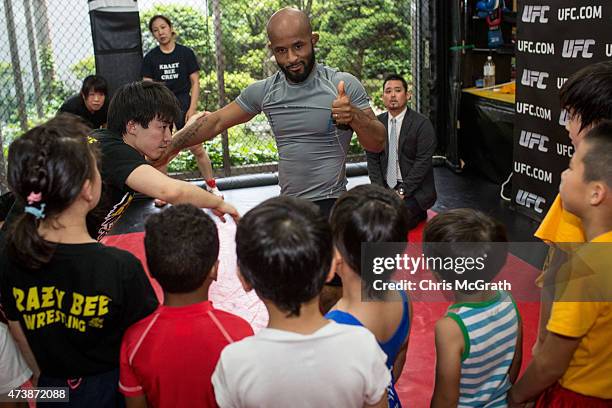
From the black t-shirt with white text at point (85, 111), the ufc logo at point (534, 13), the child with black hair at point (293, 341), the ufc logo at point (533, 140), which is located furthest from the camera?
the black t-shirt with white text at point (85, 111)

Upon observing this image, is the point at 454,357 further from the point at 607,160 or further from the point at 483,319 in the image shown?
the point at 607,160

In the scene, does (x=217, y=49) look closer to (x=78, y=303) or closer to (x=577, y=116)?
(x=577, y=116)

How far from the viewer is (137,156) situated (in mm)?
2260

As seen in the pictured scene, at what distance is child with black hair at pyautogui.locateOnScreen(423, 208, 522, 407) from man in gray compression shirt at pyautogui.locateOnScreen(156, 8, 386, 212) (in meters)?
1.03

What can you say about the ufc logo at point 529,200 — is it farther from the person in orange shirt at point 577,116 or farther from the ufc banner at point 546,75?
the person in orange shirt at point 577,116

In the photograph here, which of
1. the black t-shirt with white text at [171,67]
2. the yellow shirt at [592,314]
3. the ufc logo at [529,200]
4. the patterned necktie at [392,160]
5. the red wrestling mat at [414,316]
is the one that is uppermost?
the black t-shirt with white text at [171,67]

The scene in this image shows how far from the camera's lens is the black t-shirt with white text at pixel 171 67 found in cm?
613

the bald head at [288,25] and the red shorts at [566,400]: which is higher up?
the bald head at [288,25]

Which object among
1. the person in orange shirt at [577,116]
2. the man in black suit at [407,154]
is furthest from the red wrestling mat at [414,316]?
the person in orange shirt at [577,116]

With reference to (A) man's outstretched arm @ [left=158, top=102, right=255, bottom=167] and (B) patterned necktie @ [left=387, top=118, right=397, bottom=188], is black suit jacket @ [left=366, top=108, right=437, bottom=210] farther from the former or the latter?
(A) man's outstretched arm @ [left=158, top=102, right=255, bottom=167]

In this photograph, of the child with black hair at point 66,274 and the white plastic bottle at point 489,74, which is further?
the white plastic bottle at point 489,74

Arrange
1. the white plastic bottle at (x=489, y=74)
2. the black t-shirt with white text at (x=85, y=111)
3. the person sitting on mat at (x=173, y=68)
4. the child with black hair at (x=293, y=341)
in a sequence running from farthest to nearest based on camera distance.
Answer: the white plastic bottle at (x=489, y=74)
the person sitting on mat at (x=173, y=68)
the black t-shirt with white text at (x=85, y=111)
the child with black hair at (x=293, y=341)

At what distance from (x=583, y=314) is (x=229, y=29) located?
20.0 ft

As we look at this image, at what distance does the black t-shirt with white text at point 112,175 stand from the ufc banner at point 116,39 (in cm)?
406
